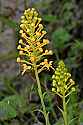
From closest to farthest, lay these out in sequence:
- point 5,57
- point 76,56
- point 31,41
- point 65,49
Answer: point 31,41 → point 76,56 → point 65,49 → point 5,57

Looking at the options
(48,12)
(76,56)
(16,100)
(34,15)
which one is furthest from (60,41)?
(34,15)

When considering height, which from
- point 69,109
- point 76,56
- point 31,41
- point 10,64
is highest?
point 10,64

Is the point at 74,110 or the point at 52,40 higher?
the point at 52,40

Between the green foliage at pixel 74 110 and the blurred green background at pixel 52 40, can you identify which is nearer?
the green foliage at pixel 74 110

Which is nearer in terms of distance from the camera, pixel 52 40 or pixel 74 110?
pixel 74 110

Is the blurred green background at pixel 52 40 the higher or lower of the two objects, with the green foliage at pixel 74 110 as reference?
higher

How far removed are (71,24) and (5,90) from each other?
108 centimetres

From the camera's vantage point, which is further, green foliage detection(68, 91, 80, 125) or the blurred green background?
the blurred green background

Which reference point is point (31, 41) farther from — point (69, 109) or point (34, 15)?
point (69, 109)

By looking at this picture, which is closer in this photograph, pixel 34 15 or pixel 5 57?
pixel 34 15

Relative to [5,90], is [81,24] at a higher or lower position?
higher

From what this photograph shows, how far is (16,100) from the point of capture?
69.1 inches

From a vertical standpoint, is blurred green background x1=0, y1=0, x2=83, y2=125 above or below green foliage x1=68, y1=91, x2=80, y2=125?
above

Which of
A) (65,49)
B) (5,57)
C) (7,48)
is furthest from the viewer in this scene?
(7,48)
